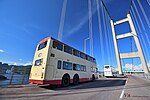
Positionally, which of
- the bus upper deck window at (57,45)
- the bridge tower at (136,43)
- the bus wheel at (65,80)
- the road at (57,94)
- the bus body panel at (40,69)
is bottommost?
the road at (57,94)

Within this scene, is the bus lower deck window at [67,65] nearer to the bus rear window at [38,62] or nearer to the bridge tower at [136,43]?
the bus rear window at [38,62]

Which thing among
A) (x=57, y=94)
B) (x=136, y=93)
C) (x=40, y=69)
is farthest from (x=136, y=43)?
(x=57, y=94)

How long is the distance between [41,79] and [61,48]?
285 cm

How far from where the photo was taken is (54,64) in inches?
288

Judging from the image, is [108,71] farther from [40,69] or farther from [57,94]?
[57,94]

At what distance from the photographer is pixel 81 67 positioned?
11.0 m

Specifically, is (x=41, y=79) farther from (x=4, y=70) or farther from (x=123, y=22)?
(x=123, y=22)

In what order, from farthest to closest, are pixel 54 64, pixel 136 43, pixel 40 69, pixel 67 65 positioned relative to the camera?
1. pixel 136 43
2. pixel 67 65
3. pixel 54 64
4. pixel 40 69

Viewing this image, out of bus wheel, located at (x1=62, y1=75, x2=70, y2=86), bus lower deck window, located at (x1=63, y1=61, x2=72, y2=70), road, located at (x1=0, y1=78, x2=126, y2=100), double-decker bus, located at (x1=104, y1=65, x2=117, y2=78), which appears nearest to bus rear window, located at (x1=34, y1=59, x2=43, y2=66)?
road, located at (x1=0, y1=78, x2=126, y2=100)

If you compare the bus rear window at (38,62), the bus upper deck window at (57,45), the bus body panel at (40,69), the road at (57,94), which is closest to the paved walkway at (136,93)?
the road at (57,94)

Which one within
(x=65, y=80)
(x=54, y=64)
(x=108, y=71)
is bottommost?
(x=65, y=80)

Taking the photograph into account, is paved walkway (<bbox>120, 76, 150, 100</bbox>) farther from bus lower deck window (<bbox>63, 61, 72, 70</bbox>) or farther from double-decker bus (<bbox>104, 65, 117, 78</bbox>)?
double-decker bus (<bbox>104, 65, 117, 78</bbox>)

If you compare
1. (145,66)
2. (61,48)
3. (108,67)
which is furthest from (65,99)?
(145,66)

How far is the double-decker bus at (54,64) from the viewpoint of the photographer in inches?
270
